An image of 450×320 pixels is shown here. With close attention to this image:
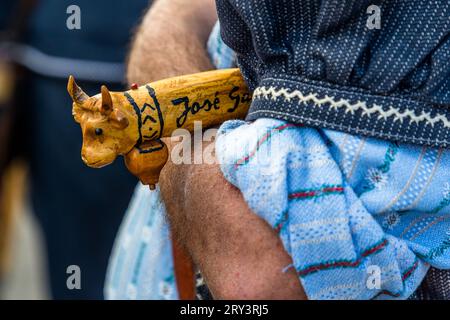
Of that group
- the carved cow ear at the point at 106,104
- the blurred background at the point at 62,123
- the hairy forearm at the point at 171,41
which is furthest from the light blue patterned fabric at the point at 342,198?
the blurred background at the point at 62,123

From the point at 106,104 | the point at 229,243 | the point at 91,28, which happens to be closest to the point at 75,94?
the point at 106,104

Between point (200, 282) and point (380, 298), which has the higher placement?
point (380, 298)

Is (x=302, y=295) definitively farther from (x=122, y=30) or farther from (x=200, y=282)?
(x=122, y=30)

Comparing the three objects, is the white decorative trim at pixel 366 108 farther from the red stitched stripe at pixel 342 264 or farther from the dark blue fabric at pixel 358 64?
the red stitched stripe at pixel 342 264

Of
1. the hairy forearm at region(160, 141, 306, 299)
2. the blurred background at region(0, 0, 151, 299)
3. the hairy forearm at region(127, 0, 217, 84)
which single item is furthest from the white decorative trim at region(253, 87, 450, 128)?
the blurred background at region(0, 0, 151, 299)

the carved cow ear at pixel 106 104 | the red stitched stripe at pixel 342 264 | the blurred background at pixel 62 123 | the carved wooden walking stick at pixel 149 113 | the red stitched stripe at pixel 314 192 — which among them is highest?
the carved cow ear at pixel 106 104

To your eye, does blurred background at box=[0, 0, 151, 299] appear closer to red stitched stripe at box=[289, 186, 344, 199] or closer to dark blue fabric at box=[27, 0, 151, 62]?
dark blue fabric at box=[27, 0, 151, 62]

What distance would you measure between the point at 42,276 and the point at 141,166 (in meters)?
2.16

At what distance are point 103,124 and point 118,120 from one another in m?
0.02

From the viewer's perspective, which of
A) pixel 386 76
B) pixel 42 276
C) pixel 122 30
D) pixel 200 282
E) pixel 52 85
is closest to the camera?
pixel 386 76

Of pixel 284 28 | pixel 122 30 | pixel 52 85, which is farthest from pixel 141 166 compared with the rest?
pixel 52 85

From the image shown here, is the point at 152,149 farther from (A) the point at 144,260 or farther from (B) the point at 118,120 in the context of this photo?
(A) the point at 144,260

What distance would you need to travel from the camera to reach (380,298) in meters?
0.66

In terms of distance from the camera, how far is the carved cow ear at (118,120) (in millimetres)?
627
